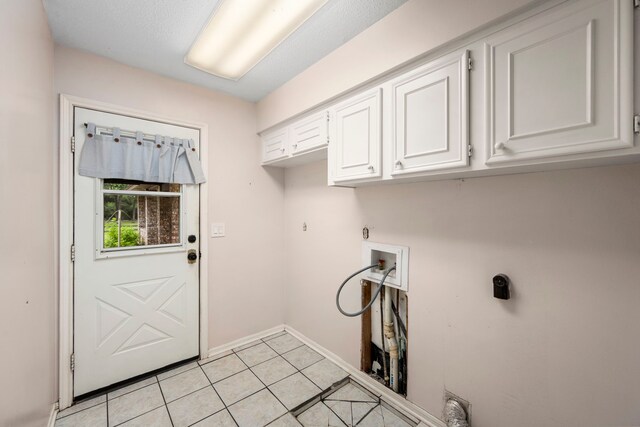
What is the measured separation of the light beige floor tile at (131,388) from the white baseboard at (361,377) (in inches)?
19.2

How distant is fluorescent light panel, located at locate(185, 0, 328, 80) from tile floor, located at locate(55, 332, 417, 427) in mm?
2519

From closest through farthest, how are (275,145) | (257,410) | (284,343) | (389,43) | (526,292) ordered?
(526,292) < (389,43) < (257,410) < (275,145) < (284,343)

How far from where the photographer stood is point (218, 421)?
5.54 ft

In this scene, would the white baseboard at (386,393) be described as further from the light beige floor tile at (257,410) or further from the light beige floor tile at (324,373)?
the light beige floor tile at (257,410)

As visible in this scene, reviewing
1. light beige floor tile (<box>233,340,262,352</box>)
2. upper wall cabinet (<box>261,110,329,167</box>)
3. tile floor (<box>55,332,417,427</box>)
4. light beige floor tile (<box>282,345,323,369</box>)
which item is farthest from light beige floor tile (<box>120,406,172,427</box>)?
upper wall cabinet (<box>261,110,329,167</box>)

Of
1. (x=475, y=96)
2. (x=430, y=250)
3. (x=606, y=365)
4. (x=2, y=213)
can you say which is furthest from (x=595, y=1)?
(x=2, y=213)

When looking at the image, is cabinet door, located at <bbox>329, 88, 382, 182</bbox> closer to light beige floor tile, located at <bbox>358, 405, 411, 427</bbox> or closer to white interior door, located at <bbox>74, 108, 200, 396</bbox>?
white interior door, located at <bbox>74, 108, 200, 396</bbox>

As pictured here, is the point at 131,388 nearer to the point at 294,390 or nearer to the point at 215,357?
the point at 215,357

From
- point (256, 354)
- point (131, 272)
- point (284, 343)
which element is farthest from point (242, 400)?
point (131, 272)

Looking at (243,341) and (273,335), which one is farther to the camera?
(273,335)

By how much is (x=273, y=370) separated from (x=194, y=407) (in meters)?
0.63

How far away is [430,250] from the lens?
168 centimetres

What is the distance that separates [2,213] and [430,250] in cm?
201

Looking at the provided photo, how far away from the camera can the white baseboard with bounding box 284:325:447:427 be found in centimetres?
167
